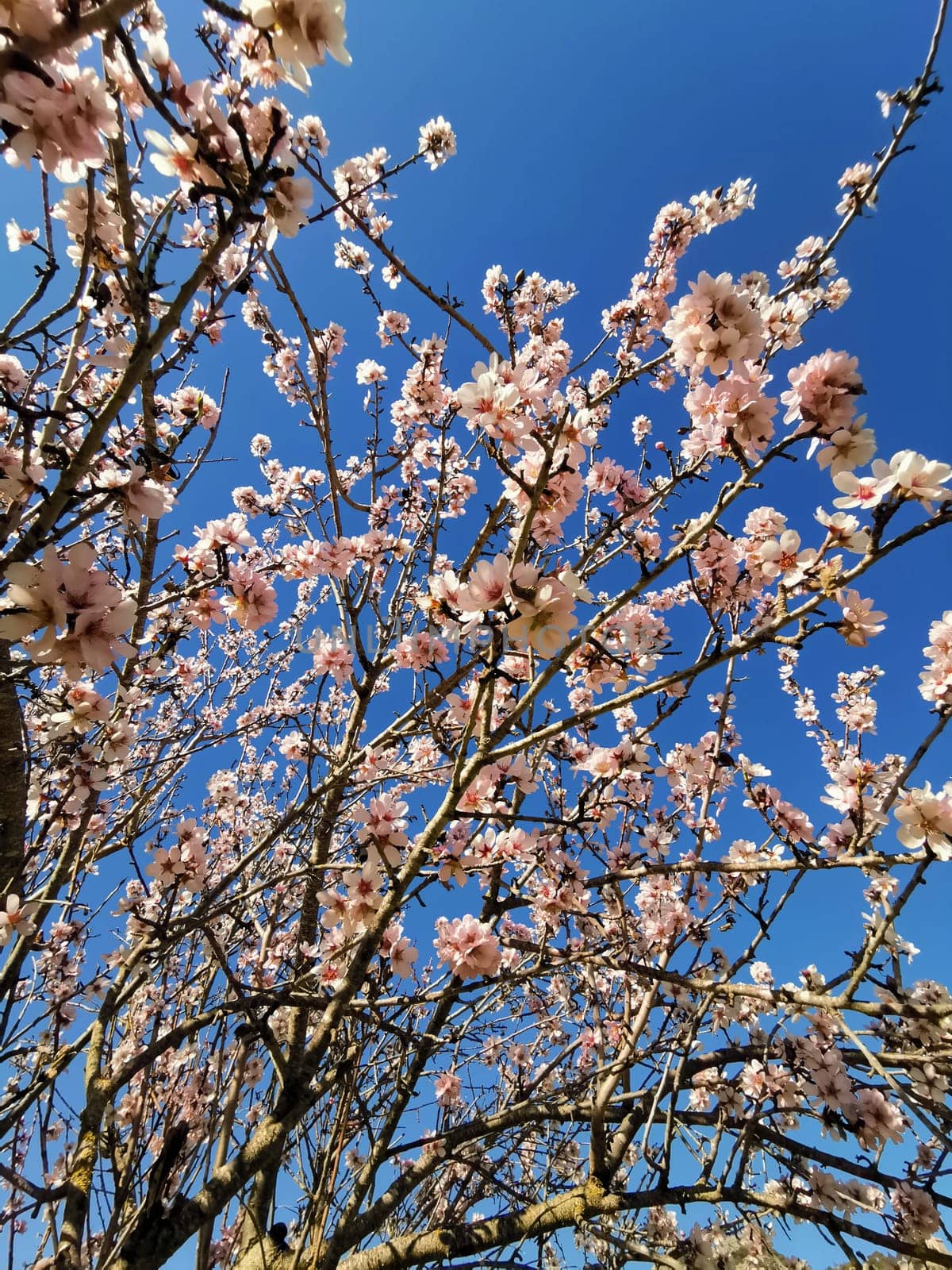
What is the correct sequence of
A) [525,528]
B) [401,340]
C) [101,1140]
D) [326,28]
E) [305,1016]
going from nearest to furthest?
[326,28] < [525,528] < [101,1140] < [305,1016] < [401,340]

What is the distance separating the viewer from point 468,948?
106 inches

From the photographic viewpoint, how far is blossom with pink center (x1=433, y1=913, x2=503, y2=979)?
8.83ft

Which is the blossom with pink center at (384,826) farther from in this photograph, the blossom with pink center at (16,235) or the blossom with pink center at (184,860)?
the blossom with pink center at (16,235)

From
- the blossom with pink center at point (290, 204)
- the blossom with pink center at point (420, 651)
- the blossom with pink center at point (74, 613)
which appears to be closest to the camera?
the blossom with pink center at point (74, 613)

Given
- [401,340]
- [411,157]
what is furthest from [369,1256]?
[411,157]

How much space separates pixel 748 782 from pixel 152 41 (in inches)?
135

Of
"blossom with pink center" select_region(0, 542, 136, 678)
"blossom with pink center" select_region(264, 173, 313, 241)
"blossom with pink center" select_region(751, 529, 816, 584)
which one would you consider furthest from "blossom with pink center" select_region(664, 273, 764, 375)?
"blossom with pink center" select_region(0, 542, 136, 678)

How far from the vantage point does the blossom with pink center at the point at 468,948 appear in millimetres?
2691

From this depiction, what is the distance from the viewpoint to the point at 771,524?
3000 mm

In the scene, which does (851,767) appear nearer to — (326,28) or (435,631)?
(435,631)

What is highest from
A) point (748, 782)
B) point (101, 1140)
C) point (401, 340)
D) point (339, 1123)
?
point (401, 340)

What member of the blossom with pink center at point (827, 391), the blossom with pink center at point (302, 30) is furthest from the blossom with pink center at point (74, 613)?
the blossom with pink center at point (827, 391)

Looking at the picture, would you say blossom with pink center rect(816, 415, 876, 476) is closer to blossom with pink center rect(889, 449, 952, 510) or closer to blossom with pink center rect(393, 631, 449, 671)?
blossom with pink center rect(889, 449, 952, 510)

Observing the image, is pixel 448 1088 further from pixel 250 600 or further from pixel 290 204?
pixel 290 204
